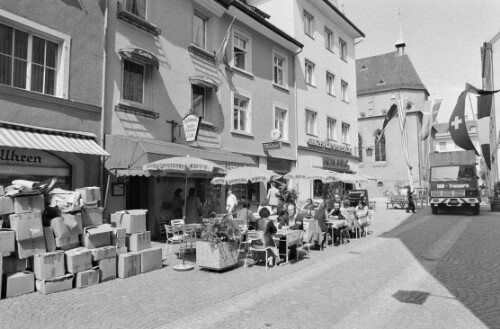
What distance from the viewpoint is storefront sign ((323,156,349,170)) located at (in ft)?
79.5

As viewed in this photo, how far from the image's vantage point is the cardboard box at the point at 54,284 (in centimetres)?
658

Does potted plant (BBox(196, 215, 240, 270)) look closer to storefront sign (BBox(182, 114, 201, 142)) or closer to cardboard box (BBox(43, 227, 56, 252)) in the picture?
cardboard box (BBox(43, 227, 56, 252))

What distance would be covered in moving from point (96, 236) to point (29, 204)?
1.34 meters

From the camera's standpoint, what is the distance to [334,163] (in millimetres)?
25266

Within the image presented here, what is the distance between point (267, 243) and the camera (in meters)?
8.91

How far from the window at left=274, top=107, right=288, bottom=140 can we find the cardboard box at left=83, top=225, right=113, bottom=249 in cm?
1357

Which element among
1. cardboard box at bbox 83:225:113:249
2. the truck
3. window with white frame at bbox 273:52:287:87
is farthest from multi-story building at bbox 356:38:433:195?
cardboard box at bbox 83:225:113:249

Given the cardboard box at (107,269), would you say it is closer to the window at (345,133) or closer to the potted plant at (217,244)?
the potted plant at (217,244)

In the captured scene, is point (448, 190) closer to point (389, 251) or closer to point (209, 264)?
point (389, 251)

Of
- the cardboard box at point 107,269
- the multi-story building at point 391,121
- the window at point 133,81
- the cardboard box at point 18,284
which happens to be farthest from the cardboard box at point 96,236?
the multi-story building at point 391,121

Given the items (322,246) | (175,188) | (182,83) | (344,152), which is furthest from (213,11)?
(344,152)

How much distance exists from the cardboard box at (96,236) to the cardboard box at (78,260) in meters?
0.21

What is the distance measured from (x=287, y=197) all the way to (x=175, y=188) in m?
6.22

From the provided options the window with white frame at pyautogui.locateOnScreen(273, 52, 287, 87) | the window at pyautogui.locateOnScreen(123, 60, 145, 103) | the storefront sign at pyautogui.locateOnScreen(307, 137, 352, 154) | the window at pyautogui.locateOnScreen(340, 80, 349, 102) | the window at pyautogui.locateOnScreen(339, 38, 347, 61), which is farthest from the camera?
the window at pyautogui.locateOnScreen(340, 80, 349, 102)
